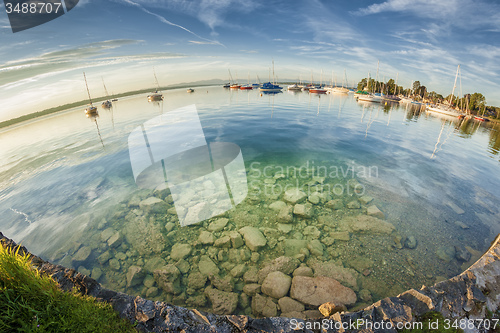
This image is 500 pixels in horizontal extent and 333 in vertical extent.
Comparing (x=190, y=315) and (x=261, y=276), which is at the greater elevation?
(x=190, y=315)

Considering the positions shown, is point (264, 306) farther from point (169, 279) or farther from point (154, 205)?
point (154, 205)

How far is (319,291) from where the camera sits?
5.28 m

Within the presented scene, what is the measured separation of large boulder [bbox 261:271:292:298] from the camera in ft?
17.7

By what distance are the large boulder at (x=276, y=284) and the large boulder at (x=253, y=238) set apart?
1280mm

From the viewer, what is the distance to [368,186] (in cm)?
1169

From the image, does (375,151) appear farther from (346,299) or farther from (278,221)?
(346,299)

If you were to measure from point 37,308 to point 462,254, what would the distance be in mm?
12168

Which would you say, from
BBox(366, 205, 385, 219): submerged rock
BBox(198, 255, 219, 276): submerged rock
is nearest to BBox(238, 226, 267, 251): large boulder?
BBox(198, 255, 219, 276): submerged rock

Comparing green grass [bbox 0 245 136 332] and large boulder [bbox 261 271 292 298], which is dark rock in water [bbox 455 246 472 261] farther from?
green grass [bbox 0 245 136 332]

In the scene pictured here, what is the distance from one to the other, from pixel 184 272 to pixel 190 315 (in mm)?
3127

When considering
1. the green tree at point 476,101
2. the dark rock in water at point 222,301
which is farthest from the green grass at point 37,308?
the green tree at point 476,101

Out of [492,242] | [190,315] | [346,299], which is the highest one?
[190,315]

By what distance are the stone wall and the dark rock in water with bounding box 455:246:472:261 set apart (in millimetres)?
3400

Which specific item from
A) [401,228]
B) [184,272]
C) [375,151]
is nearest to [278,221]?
[184,272]
